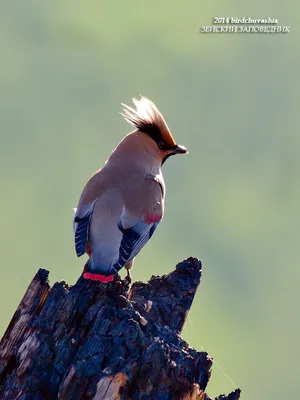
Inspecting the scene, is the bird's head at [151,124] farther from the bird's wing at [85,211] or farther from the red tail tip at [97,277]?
the red tail tip at [97,277]

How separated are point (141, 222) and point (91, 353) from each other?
2.39 m

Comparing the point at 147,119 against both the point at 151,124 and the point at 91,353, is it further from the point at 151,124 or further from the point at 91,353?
the point at 91,353

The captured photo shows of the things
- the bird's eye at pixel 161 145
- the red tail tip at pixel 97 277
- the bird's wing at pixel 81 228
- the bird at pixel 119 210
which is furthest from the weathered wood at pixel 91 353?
the bird's eye at pixel 161 145

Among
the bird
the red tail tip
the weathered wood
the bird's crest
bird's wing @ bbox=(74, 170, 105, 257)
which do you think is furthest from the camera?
the bird's crest

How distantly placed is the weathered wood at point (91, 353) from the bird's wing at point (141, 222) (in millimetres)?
1084

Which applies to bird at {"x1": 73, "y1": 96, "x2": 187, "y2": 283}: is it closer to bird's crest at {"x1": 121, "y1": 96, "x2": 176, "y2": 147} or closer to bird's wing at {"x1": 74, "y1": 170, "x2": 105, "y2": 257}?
bird's wing at {"x1": 74, "y1": 170, "x2": 105, "y2": 257}

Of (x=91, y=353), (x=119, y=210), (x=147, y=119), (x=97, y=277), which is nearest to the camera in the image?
(x=91, y=353)

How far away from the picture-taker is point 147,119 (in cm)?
952

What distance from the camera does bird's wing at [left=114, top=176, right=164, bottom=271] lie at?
26.6 feet

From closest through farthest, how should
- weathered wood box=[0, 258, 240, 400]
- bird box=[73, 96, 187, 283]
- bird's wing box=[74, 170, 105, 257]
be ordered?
1. weathered wood box=[0, 258, 240, 400]
2. bird box=[73, 96, 187, 283]
3. bird's wing box=[74, 170, 105, 257]

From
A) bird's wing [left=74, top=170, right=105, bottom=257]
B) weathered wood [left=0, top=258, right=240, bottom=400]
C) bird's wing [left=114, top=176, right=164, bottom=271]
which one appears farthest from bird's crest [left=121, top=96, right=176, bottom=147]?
weathered wood [left=0, top=258, right=240, bottom=400]

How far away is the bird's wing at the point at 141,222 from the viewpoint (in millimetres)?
8102

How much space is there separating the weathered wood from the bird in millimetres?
763

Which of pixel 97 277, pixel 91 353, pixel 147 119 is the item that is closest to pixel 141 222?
pixel 97 277
